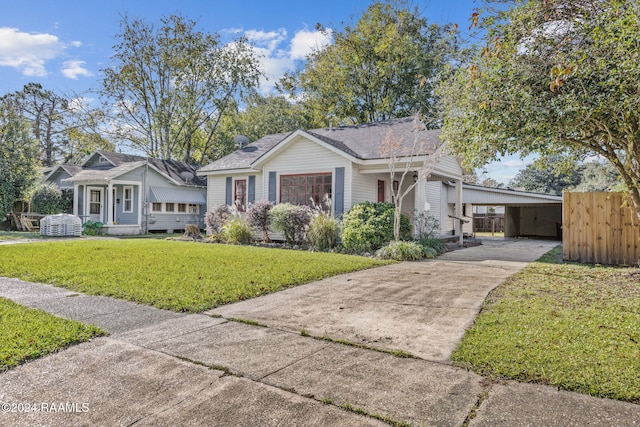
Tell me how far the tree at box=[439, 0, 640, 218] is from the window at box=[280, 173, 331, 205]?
6826 millimetres

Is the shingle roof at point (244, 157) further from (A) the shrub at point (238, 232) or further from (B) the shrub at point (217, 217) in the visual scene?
(A) the shrub at point (238, 232)

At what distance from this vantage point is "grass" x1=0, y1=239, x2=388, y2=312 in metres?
5.81

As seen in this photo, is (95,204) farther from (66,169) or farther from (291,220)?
(291,220)

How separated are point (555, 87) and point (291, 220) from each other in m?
9.01

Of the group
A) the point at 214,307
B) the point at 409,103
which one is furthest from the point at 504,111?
the point at 409,103

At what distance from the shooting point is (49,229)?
57.8 feet

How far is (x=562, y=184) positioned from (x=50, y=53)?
159 feet

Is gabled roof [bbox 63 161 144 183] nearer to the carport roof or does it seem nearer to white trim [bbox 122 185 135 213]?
white trim [bbox 122 185 135 213]

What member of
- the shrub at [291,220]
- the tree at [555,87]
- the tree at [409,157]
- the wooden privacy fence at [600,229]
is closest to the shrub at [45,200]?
the shrub at [291,220]

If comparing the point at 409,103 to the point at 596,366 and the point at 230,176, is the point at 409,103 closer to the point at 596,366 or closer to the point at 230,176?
the point at 230,176

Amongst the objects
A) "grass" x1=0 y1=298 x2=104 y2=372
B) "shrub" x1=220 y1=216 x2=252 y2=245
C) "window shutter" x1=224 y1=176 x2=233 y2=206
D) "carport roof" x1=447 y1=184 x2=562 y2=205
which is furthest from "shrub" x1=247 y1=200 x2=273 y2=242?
"grass" x1=0 y1=298 x2=104 y2=372

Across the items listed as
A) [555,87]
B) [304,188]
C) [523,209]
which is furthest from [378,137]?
[523,209]

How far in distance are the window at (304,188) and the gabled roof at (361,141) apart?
1347 mm

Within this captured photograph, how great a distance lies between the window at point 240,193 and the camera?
57.0 ft
